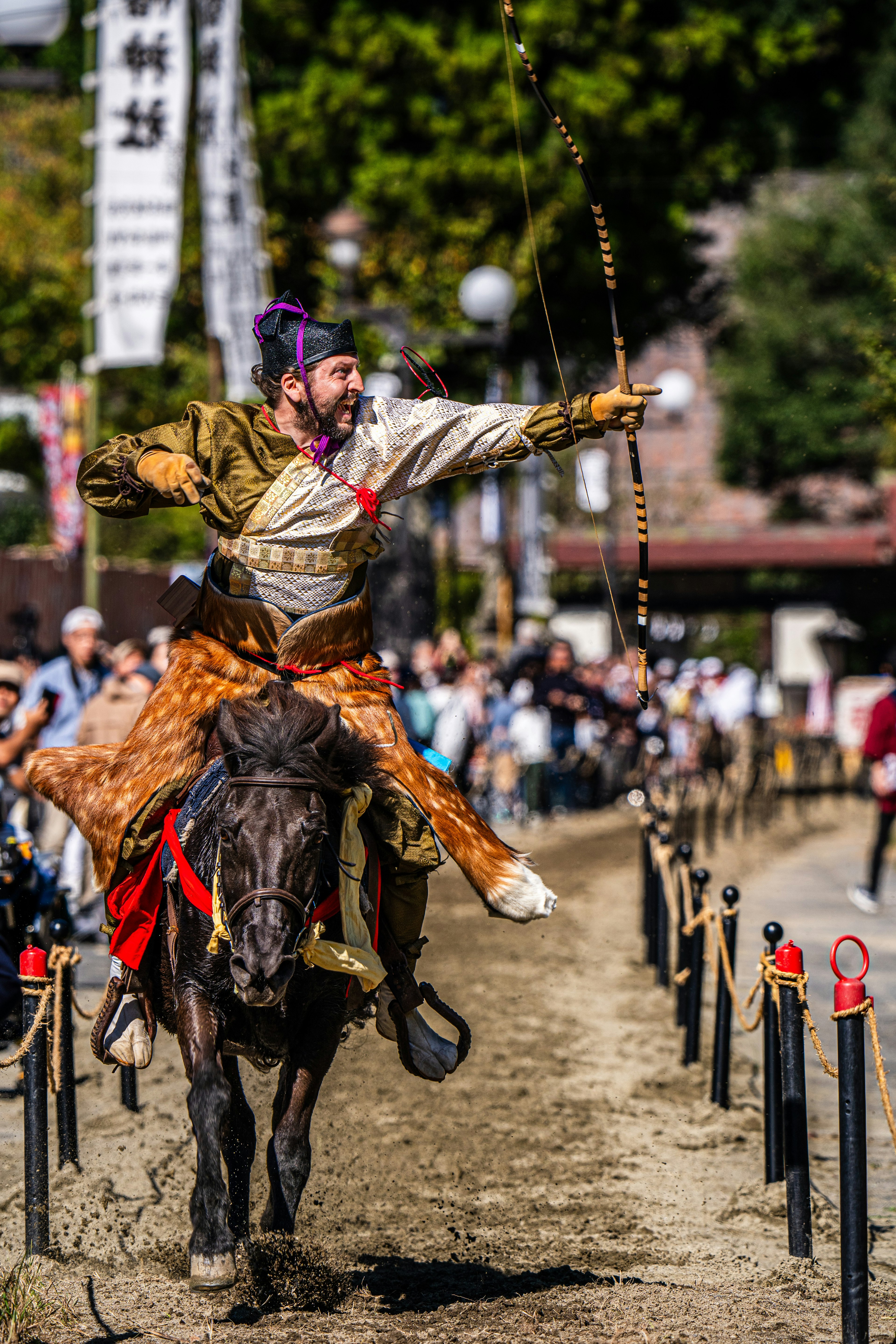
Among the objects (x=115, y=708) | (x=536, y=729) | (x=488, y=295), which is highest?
(x=488, y=295)

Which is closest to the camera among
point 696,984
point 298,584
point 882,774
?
point 298,584

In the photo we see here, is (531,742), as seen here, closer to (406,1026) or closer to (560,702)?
(560,702)

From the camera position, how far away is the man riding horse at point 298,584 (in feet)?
16.2

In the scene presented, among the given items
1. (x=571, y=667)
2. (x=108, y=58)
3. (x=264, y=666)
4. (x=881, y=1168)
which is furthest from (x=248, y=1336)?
(x=571, y=667)

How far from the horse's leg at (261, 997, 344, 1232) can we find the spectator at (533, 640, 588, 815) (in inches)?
524

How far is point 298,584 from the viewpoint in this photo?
506cm

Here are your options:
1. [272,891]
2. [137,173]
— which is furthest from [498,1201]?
[137,173]

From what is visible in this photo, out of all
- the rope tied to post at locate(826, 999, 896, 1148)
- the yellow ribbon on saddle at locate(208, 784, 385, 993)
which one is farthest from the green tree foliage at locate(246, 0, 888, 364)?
the rope tied to post at locate(826, 999, 896, 1148)

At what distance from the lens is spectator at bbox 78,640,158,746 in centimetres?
1034

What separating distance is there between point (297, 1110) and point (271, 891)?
902 millimetres

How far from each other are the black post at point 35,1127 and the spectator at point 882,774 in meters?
8.71

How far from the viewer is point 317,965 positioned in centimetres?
461

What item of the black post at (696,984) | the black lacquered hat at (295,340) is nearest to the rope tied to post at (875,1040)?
the black lacquered hat at (295,340)

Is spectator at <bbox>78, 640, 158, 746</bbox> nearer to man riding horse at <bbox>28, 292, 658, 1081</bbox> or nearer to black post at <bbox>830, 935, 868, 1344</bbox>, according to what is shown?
man riding horse at <bbox>28, 292, 658, 1081</bbox>
